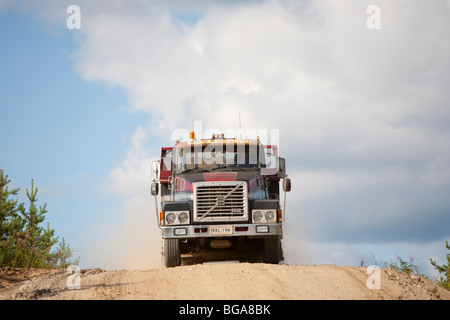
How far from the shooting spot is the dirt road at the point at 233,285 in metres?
9.02

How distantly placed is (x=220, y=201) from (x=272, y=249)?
163 cm

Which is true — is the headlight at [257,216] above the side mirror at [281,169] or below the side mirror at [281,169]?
below

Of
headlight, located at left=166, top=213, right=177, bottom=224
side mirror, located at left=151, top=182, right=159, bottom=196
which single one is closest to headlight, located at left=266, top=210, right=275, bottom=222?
headlight, located at left=166, top=213, right=177, bottom=224

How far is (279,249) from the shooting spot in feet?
45.0

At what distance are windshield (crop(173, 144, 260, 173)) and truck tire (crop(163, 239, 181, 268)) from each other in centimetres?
178

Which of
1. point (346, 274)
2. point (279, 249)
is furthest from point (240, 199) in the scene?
point (346, 274)

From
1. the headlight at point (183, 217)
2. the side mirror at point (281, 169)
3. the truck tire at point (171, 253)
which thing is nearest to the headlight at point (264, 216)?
the side mirror at point (281, 169)

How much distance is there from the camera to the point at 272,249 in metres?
13.7

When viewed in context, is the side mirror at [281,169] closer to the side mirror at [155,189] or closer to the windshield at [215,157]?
the windshield at [215,157]

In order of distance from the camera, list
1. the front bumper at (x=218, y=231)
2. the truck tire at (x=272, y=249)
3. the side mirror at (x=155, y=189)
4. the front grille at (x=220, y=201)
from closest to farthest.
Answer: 1. the front bumper at (x=218, y=231)
2. the front grille at (x=220, y=201)
3. the truck tire at (x=272, y=249)
4. the side mirror at (x=155, y=189)

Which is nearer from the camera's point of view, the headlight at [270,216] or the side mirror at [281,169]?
the headlight at [270,216]

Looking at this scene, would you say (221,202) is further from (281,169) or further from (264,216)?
(281,169)

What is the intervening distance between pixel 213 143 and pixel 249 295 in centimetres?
640
